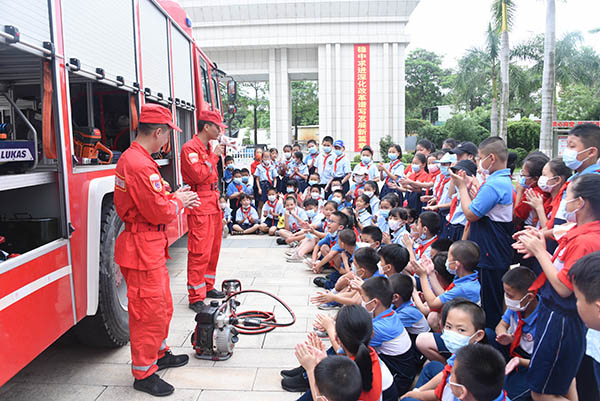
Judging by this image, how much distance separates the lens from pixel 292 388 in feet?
10.9

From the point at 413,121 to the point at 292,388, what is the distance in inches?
1395

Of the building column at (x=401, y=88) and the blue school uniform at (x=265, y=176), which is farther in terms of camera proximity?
the building column at (x=401, y=88)

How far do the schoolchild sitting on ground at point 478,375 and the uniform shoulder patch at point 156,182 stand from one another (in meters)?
2.12

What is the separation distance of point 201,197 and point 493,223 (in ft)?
8.86

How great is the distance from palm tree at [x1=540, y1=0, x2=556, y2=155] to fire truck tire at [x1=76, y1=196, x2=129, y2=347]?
501 inches

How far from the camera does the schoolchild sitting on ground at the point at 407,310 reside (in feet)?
11.5

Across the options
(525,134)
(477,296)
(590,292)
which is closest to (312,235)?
(477,296)

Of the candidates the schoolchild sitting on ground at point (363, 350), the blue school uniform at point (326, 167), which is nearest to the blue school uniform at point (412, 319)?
the schoolchild sitting on ground at point (363, 350)

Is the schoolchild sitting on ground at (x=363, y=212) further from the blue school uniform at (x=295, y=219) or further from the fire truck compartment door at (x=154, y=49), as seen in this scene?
the fire truck compartment door at (x=154, y=49)

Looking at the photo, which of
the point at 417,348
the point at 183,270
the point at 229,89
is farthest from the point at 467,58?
the point at 417,348

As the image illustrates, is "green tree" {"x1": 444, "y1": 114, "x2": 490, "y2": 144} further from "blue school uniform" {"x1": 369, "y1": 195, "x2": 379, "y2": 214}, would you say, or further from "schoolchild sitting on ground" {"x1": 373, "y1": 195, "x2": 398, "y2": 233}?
"schoolchild sitting on ground" {"x1": 373, "y1": 195, "x2": 398, "y2": 233}

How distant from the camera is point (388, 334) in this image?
3002 millimetres

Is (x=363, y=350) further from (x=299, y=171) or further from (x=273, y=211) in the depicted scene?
(x=299, y=171)

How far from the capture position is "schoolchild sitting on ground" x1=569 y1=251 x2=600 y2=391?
6.63 ft
